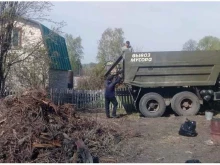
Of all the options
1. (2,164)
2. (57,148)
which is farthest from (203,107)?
(2,164)

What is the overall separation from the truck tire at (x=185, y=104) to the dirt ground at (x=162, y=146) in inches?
73.5

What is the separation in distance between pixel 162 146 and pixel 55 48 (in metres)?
15.2

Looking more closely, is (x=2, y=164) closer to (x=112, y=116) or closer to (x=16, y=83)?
(x=112, y=116)

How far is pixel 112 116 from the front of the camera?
588 inches

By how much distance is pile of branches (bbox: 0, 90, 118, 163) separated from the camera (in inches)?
297

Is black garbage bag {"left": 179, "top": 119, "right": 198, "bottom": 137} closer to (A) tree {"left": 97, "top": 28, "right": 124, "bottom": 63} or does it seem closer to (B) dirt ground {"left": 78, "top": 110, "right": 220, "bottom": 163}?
(B) dirt ground {"left": 78, "top": 110, "right": 220, "bottom": 163}

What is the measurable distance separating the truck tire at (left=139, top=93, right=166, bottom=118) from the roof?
5.49 metres

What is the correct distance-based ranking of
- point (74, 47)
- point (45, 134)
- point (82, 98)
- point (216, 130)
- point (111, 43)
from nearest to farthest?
point (45, 134), point (216, 130), point (82, 98), point (111, 43), point (74, 47)

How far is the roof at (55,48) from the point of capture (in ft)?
58.7

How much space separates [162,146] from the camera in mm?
9367

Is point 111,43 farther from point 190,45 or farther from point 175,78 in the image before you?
point 175,78

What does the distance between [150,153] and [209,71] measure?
23.7ft

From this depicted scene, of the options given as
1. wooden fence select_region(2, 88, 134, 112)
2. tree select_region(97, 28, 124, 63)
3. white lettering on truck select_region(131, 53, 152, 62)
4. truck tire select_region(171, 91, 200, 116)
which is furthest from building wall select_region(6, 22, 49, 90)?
tree select_region(97, 28, 124, 63)

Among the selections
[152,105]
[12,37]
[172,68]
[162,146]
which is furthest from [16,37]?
[162,146]
